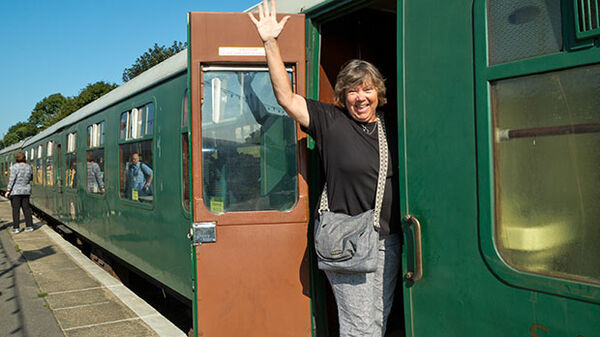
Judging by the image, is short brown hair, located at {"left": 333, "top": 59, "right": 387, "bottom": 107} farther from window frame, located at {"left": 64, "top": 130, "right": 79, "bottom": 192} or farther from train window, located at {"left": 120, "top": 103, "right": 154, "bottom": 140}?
window frame, located at {"left": 64, "top": 130, "right": 79, "bottom": 192}

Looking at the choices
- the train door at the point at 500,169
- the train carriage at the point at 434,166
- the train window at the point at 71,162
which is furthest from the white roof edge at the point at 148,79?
the train door at the point at 500,169

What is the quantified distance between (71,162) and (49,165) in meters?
3.18

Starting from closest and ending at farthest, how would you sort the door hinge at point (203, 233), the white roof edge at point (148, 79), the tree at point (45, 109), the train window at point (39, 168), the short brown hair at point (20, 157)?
the door hinge at point (203, 233) < the white roof edge at point (148, 79) < the short brown hair at point (20, 157) < the train window at point (39, 168) < the tree at point (45, 109)

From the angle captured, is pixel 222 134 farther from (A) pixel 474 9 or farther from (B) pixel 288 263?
(A) pixel 474 9

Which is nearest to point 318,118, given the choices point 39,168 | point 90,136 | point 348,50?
point 348,50

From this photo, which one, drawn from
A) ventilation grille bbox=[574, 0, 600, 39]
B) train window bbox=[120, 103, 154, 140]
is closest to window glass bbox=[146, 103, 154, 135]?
train window bbox=[120, 103, 154, 140]

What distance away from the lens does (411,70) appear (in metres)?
2.20

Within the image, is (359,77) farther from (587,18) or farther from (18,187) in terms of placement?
(18,187)

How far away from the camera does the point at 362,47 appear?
3.54 meters

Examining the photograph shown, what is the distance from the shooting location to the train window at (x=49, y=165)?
469 inches

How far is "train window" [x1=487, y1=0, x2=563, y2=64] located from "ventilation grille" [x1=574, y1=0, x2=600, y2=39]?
65 mm

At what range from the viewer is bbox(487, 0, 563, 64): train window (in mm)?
1684

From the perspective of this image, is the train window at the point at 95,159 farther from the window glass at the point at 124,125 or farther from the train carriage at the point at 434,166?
the train carriage at the point at 434,166

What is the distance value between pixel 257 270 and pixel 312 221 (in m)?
0.44
